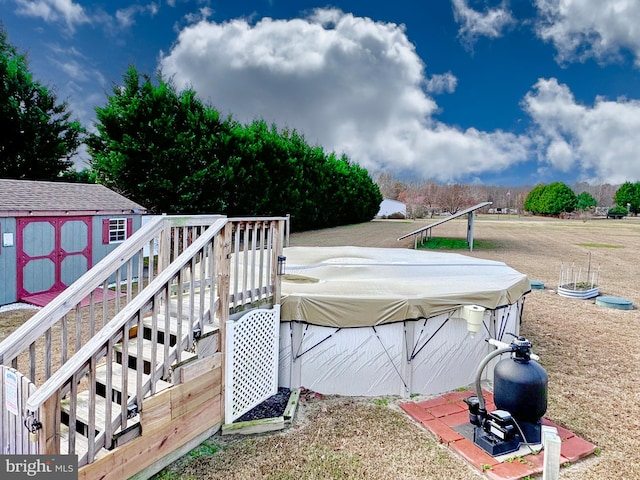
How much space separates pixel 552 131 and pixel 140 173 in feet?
272

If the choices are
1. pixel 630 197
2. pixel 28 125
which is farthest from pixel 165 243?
pixel 630 197

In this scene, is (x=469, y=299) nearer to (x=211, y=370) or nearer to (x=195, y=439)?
(x=211, y=370)

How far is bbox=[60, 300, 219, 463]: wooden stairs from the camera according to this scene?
Answer: 8.57 ft

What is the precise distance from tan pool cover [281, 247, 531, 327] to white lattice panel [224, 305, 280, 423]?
0.35m

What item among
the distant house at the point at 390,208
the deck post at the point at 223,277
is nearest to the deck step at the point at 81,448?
the deck post at the point at 223,277

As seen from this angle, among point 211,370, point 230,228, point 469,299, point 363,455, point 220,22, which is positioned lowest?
point 363,455

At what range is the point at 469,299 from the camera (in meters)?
4.55

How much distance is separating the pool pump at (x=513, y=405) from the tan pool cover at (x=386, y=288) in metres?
1.00

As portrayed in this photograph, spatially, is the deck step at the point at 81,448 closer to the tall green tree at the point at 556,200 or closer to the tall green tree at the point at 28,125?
the tall green tree at the point at 28,125

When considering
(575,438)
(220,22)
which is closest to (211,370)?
(575,438)

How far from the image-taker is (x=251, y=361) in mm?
3984

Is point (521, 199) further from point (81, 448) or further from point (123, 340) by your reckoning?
point (81, 448)

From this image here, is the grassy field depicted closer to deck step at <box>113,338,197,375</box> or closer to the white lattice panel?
the white lattice panel

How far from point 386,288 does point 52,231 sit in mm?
8212
